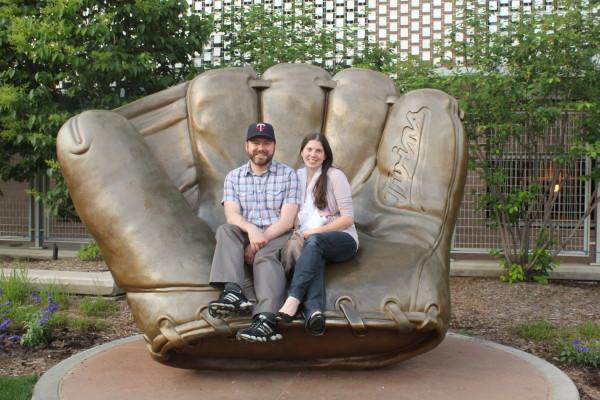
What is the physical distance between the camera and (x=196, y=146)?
4918 mm

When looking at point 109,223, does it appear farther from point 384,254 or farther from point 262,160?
point 384,254

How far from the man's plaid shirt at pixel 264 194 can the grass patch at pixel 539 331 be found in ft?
9.40

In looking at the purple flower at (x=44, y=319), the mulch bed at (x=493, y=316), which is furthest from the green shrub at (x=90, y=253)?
the purple flower at (x=44, y=319)

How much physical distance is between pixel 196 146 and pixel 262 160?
93 centimetres

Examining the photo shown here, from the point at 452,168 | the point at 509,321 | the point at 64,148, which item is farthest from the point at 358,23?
the point at 64,148

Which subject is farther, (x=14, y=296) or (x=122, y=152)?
(x=14, y=296)

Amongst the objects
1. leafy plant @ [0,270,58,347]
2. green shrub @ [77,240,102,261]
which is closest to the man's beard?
leafy plant @ [0,270,58,347]

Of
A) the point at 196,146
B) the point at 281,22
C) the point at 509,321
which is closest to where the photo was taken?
the point at 196,146

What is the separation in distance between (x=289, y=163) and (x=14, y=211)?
8063 mm

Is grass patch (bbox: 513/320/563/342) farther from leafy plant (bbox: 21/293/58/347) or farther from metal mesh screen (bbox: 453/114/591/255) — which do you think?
leafy plant (bbox: 21/293/58/347)

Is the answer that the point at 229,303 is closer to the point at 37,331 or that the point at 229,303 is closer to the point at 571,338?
the point at 37,331

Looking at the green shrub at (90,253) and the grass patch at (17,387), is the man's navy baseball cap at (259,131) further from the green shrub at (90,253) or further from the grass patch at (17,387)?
the green shrub at (90,253)

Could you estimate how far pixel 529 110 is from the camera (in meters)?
7.99

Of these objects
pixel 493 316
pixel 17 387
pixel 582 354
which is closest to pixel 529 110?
pixel 493 316
